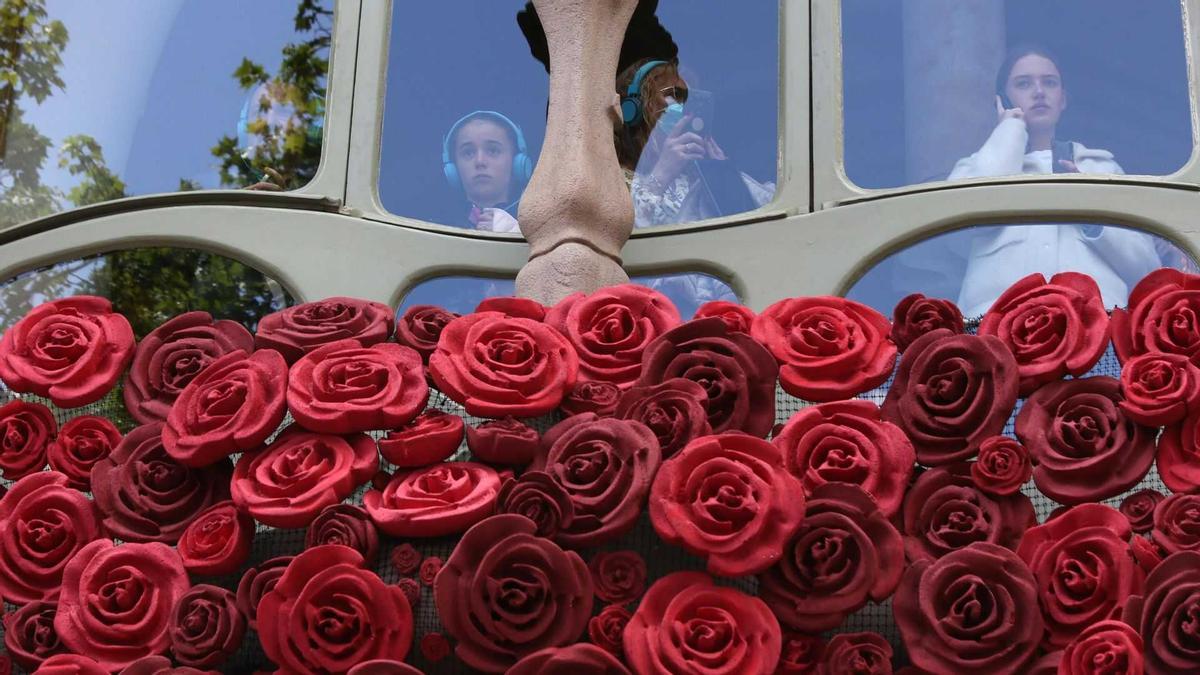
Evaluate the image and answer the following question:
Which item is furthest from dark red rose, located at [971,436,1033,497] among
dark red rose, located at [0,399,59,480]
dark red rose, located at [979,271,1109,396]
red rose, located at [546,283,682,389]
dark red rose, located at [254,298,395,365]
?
dark red rose, located at [0,399,59,480]

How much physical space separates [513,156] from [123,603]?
64.7 inches

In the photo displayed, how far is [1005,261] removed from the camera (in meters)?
5.10

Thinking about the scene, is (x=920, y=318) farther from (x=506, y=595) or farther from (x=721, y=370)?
(x=506, y=595)

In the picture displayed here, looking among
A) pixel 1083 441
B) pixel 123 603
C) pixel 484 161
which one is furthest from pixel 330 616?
pixel 484 161

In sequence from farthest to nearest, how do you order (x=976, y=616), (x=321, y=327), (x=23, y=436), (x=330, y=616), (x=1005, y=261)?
(x=1005, y=261)
(x=23, y=436)
(x=321, y=327)
(x=330, y=616)
(x=976, y=616)

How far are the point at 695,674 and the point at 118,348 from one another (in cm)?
140

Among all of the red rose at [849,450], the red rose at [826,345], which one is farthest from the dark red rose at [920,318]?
the red rose at [849,450]

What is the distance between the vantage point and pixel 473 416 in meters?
4.43

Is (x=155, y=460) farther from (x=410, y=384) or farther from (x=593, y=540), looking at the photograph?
(x=593, y=540)

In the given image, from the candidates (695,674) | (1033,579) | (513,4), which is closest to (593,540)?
(695,674)

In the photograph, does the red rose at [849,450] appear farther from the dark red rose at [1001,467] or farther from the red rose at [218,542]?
the red rose at [218,542]

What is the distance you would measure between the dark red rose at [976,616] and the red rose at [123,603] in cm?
124

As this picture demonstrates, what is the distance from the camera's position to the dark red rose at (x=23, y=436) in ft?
15.0

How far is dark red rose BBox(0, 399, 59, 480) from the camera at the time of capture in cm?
458
